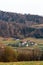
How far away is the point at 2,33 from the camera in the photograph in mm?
161375

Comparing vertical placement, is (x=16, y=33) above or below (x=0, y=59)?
below

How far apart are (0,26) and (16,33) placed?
12.4 meters

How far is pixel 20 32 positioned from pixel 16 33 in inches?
175

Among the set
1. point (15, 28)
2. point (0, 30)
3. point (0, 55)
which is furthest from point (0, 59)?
point (15, 28)

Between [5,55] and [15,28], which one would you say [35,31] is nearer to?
[15,28]

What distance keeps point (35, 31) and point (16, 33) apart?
43.9ft

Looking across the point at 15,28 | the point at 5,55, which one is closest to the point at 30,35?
the point at 15,28

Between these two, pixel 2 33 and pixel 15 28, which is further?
pixel 15 28

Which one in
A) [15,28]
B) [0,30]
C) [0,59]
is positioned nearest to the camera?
[0,59]

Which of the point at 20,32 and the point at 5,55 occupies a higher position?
the point at 5,55

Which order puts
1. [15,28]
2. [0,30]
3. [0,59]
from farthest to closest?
[15,28] < [0,30] < [0,59]

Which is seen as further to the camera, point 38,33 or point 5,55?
point 38,33

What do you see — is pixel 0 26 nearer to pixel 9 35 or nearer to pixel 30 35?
pixel 9 35

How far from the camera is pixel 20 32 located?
549 feet
